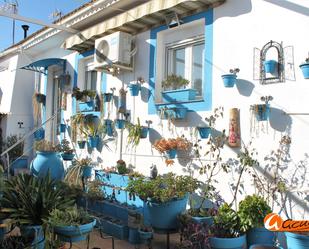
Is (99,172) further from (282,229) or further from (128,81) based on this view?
(282,229)

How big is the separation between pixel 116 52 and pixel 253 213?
4.10 metres

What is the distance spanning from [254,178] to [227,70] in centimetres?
172

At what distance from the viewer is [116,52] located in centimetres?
637

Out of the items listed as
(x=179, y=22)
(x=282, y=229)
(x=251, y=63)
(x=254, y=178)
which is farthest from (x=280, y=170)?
(x=179, y=22)

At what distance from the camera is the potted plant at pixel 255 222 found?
3.82 meters

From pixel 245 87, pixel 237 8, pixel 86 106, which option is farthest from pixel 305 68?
pixel 86 106

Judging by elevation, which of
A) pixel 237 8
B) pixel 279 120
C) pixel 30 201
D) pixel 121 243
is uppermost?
pixel 237 8

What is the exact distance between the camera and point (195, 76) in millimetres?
5797

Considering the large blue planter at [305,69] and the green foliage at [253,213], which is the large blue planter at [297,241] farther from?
the large blue planter at [305,69]

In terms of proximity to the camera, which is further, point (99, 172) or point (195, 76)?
point (99, 172)

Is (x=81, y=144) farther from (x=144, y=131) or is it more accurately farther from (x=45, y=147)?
(x=144, y=131)

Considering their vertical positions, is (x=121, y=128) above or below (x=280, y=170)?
above

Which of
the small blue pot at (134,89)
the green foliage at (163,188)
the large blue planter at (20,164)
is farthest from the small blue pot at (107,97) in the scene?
the large blue planter at (20,164)

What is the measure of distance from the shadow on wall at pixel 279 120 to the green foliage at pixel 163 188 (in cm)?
139
